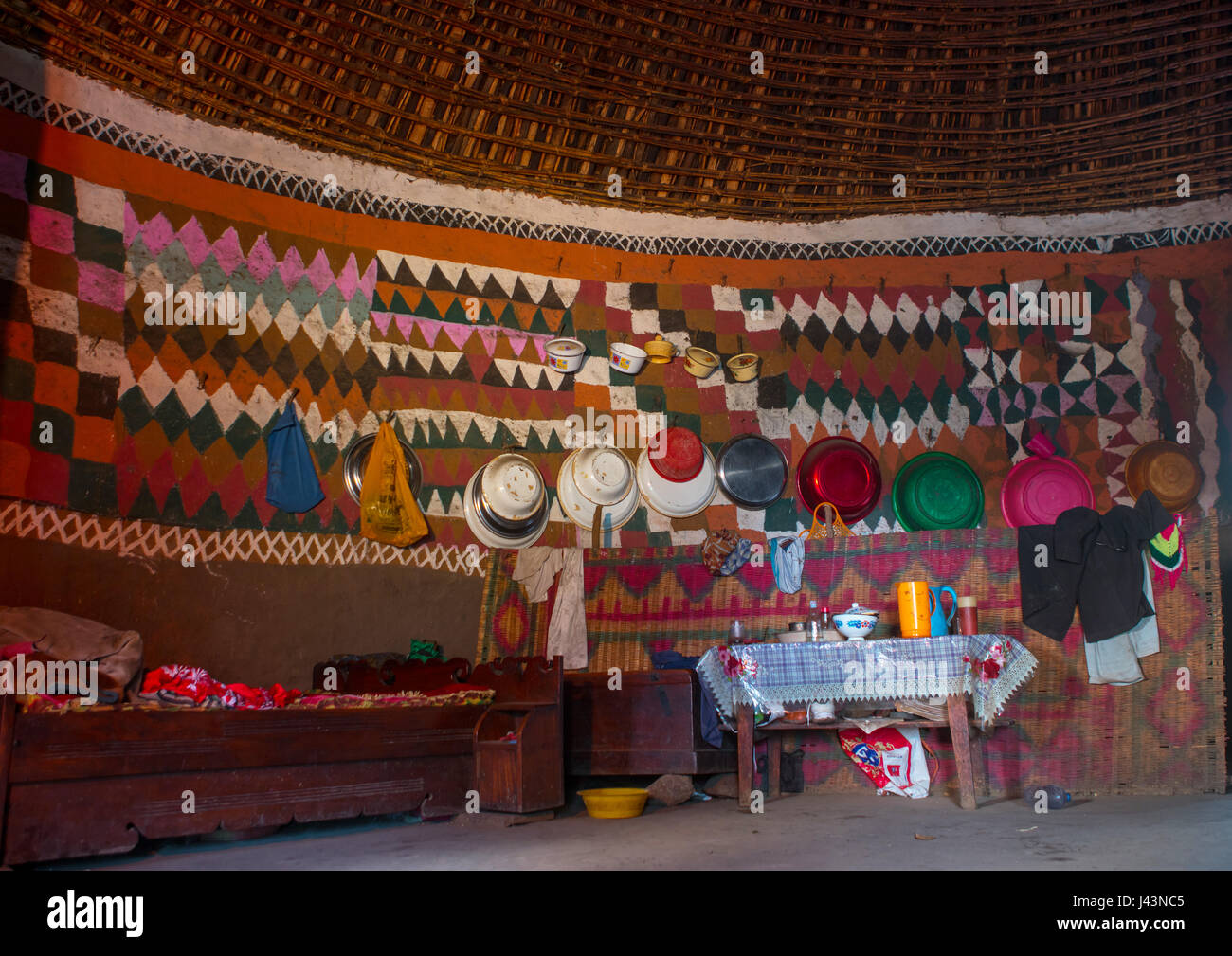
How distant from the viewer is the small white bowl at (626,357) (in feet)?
23.8

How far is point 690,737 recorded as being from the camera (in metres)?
5.48

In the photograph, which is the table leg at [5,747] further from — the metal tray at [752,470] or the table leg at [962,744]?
the metal tray at [752,470]

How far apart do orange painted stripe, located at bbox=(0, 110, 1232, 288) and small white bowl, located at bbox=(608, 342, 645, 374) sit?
0.57 metres

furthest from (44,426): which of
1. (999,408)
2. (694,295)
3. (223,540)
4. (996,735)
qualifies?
(999,408)

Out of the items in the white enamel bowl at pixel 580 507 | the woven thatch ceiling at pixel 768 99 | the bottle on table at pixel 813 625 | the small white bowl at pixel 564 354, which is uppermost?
the woven thatch ceiling at pixel 768 99

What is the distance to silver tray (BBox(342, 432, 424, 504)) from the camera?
6.43 m

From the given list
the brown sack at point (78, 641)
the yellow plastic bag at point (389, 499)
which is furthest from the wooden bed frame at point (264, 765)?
the yellow plastic bag at point (389, 499)

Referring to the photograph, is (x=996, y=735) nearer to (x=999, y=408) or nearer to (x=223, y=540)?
(x=999, y=408)

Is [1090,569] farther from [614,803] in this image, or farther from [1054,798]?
[614,803]

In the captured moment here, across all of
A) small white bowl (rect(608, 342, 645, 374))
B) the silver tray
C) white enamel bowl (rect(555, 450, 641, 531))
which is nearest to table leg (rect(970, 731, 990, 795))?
white enamel bowl (rect(555, 450, 641, 531))

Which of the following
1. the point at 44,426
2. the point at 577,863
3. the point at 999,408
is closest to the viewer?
the point at 577,863

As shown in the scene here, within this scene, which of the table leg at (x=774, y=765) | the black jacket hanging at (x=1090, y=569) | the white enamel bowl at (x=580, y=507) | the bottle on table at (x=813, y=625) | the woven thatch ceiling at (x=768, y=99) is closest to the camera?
the bottle on table at (x=813, y=625)

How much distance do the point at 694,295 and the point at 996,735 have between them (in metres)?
3.74

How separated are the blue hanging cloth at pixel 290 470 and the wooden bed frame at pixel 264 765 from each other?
3.93ft
